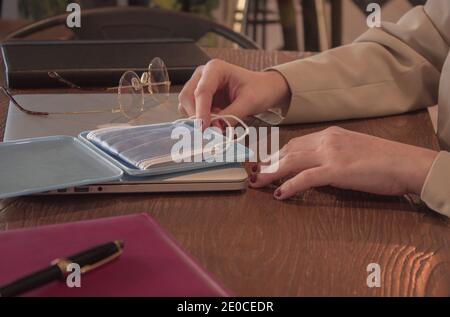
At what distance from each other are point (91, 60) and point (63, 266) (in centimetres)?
80

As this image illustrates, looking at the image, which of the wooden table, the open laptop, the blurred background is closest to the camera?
the wooden table

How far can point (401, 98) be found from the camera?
1264 millimetres

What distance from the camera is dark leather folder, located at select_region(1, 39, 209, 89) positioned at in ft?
4.25

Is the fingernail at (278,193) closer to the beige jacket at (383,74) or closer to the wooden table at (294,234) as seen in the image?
the wooden table at (294,234)

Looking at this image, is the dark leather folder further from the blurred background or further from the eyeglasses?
the blurred background

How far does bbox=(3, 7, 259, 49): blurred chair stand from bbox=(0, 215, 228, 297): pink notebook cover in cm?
119

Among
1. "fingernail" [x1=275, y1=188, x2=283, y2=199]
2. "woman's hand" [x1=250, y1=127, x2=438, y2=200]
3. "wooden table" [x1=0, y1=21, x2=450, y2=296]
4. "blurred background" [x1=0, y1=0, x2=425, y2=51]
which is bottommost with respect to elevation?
"wooden table" [x1=0, y1=21, x2=450, y2=296]

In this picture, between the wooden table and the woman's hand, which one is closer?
the wooden table

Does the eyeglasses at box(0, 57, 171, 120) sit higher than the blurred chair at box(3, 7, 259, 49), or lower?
lower

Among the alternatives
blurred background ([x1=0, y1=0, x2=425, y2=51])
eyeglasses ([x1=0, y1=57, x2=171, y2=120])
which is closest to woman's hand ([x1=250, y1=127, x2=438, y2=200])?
eyeglasses ([x1=0, y1=57, x2=171, y2=120])

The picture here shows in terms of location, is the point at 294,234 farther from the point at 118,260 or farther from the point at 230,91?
the point at 230,91
